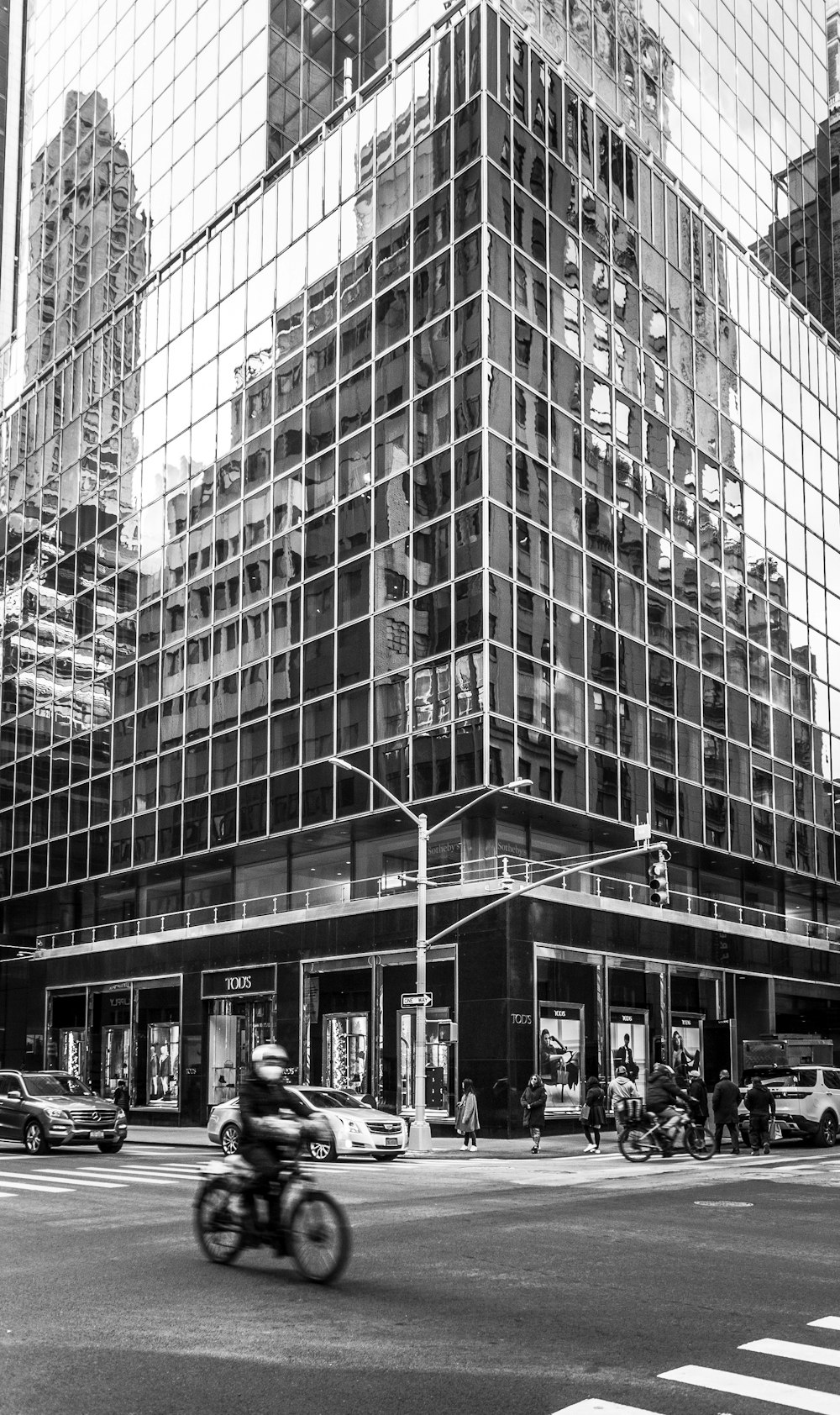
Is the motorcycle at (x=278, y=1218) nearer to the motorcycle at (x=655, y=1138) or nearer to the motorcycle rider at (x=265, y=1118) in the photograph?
the motorcycle rider at (x=265, y=1118)

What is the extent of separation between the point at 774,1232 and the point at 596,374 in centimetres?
3615

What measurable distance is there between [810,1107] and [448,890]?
11685 mm

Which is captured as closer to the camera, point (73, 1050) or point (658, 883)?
point (658, 883)

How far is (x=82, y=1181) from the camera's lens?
2123cm

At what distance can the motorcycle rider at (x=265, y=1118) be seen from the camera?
1062 cm

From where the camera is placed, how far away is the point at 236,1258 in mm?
11352

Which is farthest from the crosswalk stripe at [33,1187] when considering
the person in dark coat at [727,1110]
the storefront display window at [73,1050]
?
the storefront display window at [73,1050]

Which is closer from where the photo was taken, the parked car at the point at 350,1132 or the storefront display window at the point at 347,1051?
the parked car at the point at 350,1132

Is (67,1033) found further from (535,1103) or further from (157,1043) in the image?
(535,1103)

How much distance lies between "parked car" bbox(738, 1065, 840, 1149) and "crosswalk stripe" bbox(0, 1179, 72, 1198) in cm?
1758

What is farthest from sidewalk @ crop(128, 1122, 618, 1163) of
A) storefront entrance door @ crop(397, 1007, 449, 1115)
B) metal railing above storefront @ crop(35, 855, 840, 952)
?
metal railing above storefront @ crop(35, 855, 840, 952)

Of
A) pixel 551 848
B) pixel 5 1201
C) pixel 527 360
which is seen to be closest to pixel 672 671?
pixel 551 848

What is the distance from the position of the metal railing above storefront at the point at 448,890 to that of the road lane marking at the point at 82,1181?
14252mm

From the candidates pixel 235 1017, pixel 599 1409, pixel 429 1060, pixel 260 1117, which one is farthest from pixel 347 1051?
pixel 599 1409
